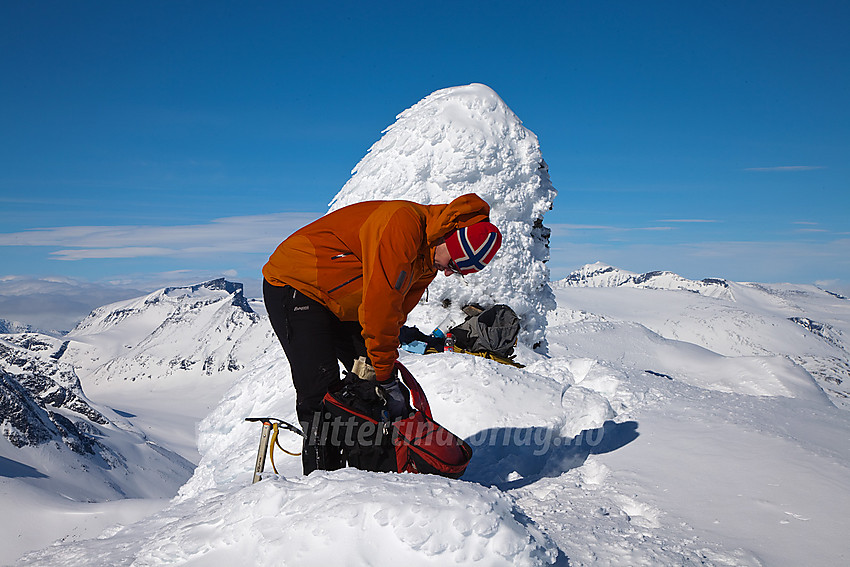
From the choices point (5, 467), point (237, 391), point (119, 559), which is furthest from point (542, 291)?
point (5, 467)

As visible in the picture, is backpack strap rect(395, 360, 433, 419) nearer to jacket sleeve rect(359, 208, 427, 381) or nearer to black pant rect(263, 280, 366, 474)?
black pant rect(263, 280, 366, 474)

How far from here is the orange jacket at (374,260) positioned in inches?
115

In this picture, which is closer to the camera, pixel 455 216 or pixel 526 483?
pixel 455 216

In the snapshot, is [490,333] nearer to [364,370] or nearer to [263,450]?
[364,370]

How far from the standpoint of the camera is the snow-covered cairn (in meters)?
11.0

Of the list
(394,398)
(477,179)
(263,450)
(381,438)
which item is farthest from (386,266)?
(477,179)

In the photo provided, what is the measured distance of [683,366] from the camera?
1412 centimetres

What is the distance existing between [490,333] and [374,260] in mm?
5343

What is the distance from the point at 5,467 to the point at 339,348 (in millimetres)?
93847

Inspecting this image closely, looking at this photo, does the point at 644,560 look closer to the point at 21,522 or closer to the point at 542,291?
the point at 542,291

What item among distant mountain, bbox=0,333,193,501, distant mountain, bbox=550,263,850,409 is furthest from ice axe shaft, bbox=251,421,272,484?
distant mountain, bbox=0,333,193,501

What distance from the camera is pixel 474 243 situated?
303 centimetres

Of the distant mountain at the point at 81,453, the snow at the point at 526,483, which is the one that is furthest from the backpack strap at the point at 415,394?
the distant mountain at the point at 81,453

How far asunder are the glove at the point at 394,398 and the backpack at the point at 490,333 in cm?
435
